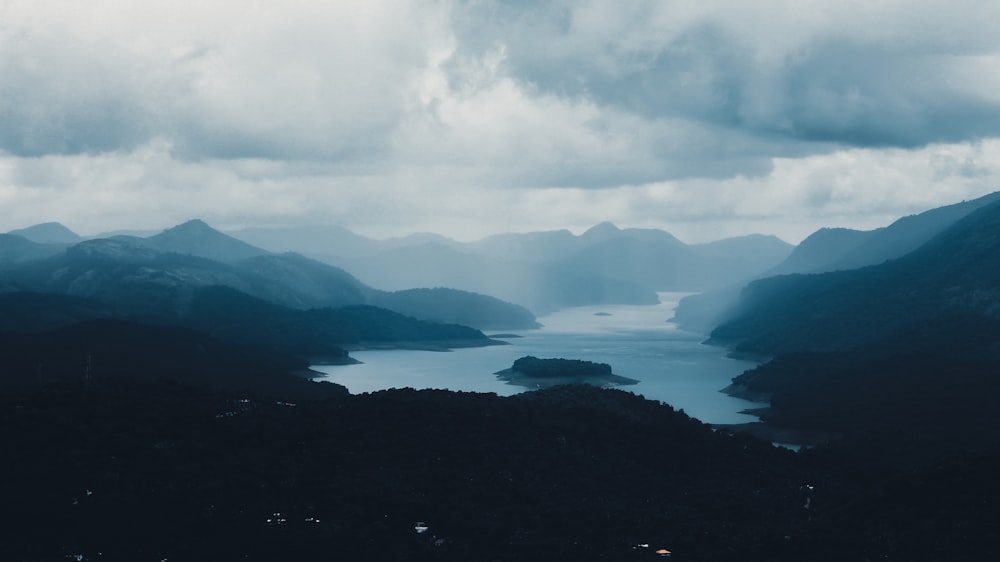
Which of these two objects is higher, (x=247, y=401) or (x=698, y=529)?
(x=247, y=401)

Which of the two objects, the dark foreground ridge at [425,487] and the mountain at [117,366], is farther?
the mountain at [117,366]

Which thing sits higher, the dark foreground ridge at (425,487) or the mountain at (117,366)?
the mountain at (117,366)

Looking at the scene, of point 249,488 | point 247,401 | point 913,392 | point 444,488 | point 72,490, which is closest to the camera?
point 72,490

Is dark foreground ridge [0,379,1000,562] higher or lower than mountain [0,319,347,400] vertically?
lower

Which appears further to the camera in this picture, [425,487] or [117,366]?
[117,366]

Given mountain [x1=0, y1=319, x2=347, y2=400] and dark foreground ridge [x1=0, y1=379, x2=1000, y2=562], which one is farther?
mountain [x1=0, y1=319, x2=347, y2=400]

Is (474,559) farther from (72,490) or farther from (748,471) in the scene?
(748,471)

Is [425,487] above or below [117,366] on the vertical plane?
below

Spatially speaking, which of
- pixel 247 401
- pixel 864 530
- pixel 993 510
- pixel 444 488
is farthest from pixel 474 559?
pixel 247 401
